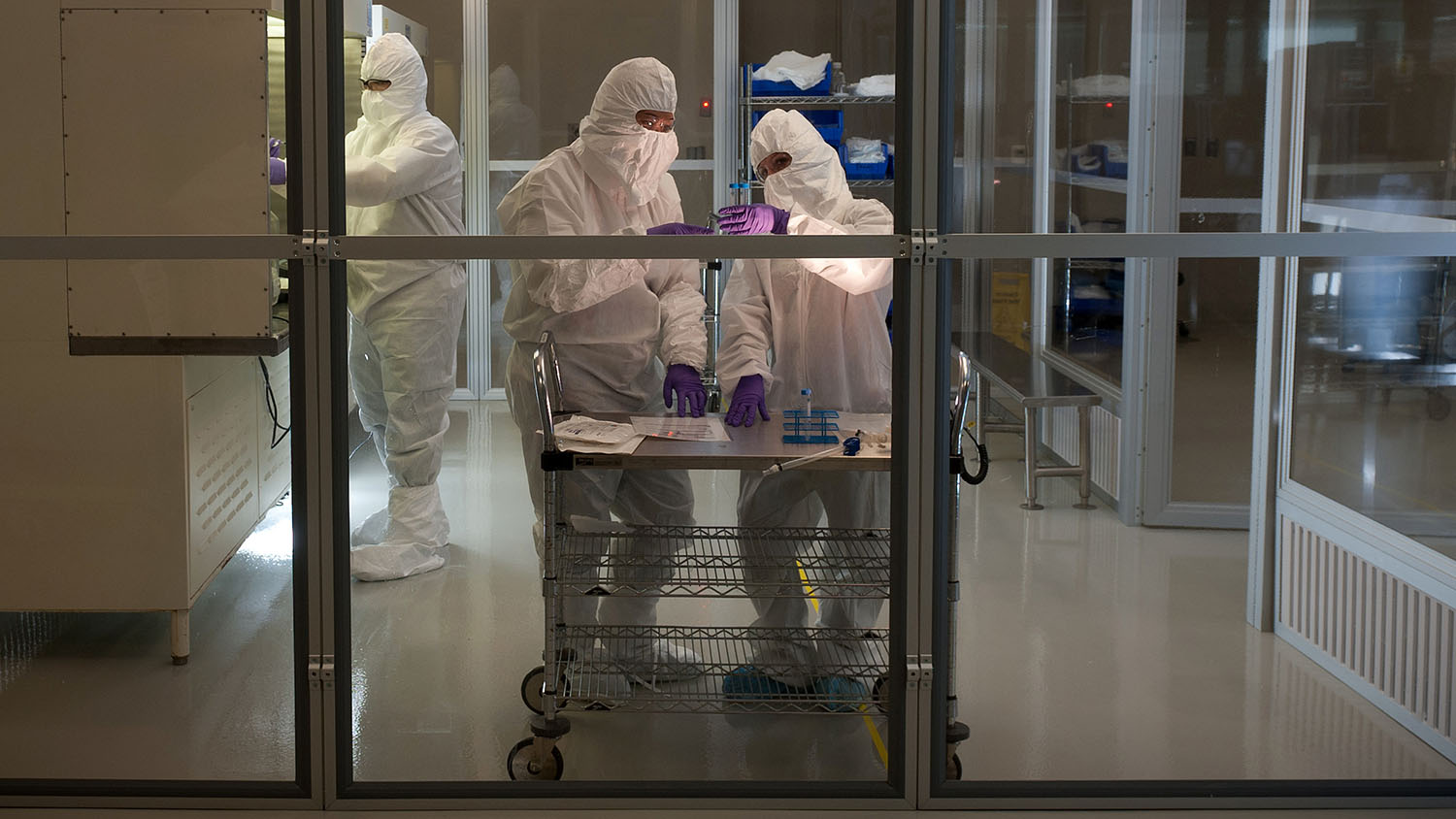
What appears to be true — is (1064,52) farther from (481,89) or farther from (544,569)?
(544,569)

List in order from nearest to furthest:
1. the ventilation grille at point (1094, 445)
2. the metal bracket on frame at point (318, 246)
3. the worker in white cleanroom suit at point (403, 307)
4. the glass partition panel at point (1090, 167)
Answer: the metal bracket on frame at point (318, 246) → the worker in white cleanroom suit at point (403, 307) → the glass partition panel at point (1090, 167) → the ventilation grille at point (1094, 445)

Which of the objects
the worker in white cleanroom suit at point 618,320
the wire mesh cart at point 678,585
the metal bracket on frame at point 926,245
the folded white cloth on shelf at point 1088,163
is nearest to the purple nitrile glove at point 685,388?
the worker in white cleanroom suit at point 618,320

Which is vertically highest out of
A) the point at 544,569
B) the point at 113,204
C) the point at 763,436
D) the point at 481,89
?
the point at 481,89

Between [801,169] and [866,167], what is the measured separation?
16cm

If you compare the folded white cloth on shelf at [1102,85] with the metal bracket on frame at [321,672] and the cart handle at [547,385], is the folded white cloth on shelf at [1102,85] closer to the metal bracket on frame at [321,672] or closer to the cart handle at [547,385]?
the cart handle at [547,385]

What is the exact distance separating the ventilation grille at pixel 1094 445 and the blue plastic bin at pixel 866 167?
849 mm

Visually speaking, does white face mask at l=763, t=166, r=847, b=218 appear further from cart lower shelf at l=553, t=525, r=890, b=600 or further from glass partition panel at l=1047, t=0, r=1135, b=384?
cart lower shelf at l=553, t=525, r=890, b=600

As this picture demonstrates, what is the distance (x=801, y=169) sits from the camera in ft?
9.04

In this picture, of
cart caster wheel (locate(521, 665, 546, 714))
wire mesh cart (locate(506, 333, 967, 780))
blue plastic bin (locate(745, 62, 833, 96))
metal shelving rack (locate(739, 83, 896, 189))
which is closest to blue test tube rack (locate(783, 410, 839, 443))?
wire mesh cart (locate(506, 333, 967, 780))

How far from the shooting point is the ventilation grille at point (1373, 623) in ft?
9.00

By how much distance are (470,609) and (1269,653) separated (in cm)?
183

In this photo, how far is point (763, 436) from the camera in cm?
269

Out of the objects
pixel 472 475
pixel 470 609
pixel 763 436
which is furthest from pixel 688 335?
pixel 470 609

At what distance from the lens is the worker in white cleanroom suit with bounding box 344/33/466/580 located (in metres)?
2.55
